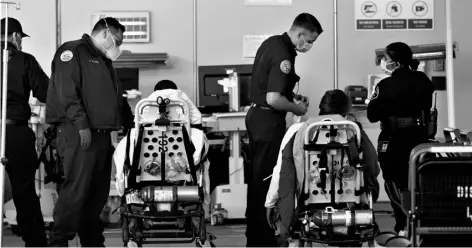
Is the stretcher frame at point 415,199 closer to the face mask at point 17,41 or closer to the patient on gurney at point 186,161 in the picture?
the patient on gurney at point 186,161

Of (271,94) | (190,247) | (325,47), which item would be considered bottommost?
(190,247)

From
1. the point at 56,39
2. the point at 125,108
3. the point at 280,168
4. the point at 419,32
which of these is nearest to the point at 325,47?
the point at 419,32

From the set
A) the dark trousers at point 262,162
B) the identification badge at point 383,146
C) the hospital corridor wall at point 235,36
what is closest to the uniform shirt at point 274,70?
the dark trousers at point 262,162

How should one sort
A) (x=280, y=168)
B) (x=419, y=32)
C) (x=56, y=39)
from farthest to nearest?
1. (x=419, y=32)
2. (x=56, y=39)
3. (x=280, y=168)

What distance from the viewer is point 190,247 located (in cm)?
599

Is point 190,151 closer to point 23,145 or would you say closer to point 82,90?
point 82,90

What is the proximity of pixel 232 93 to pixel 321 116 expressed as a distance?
2.72 meters

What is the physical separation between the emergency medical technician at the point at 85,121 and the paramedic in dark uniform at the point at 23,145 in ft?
1.47

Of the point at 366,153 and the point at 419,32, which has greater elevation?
the point at 419,32

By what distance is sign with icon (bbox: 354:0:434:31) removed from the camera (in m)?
8.29

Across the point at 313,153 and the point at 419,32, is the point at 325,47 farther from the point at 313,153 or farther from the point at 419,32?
the point at 313,153

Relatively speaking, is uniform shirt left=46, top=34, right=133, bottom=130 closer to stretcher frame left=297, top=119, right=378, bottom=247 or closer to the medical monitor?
stretcher frame left=297, top=119, right=378, bottom=247

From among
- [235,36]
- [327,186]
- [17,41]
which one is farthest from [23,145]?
[235,36]

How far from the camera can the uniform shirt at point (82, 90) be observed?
4.87 meters
